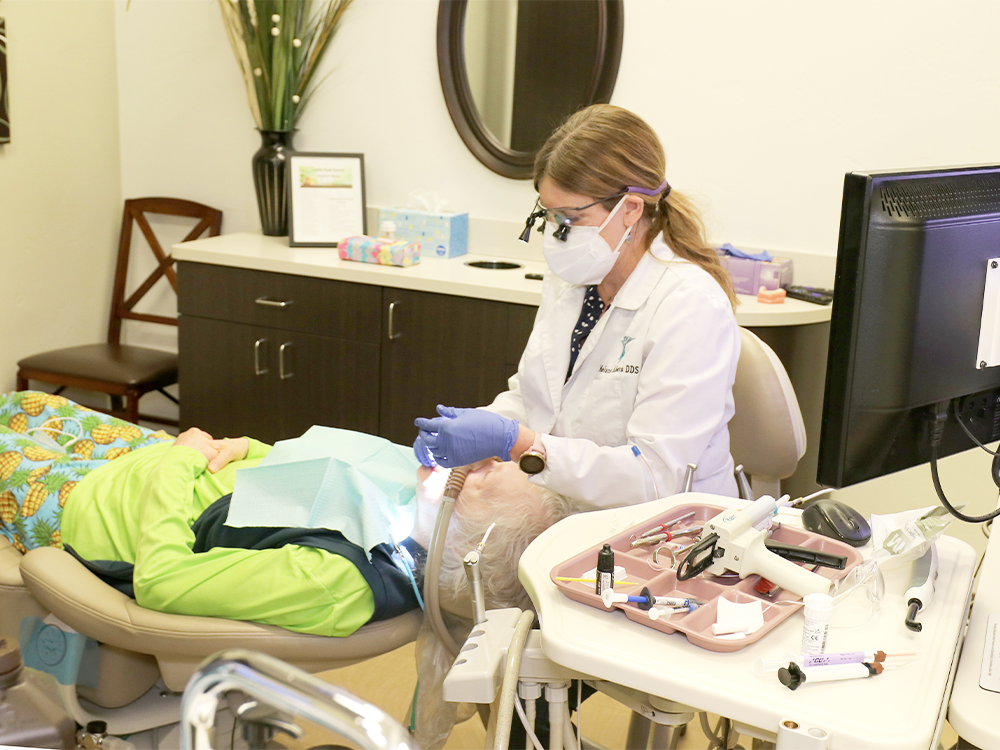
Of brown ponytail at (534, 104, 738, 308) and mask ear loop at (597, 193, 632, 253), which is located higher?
brown ponytail at (534, 104, 738, 308)

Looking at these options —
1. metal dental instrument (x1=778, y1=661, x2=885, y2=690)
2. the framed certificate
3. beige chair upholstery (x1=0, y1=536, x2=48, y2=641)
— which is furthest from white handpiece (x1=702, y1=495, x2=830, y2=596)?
the framed certificate

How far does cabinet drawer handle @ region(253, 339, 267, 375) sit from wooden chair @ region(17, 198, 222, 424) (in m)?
0.37

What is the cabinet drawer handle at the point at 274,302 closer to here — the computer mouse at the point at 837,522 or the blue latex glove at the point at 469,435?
the blue latex glove at the point at 469,435

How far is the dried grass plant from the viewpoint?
2.88 metres

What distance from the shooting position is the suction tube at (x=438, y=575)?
1.43m

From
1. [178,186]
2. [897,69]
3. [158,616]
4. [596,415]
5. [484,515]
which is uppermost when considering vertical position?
[897,69]

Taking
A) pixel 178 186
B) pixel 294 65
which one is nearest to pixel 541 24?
pixel 294 65

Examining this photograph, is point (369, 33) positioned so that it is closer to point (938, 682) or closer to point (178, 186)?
point (178, 186)

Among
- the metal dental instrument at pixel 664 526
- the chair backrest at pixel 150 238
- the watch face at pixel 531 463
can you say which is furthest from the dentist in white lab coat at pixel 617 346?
the chair backrest at pixel 150 238

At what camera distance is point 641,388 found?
1537mm

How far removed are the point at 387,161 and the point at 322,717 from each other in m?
2.72

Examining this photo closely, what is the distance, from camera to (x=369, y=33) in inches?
117

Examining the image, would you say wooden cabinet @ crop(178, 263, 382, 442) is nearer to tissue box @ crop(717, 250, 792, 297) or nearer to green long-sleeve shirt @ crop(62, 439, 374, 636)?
tissue box @ crop(717, 250, 792, 297)

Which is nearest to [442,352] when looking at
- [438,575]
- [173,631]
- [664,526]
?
[438,575]
